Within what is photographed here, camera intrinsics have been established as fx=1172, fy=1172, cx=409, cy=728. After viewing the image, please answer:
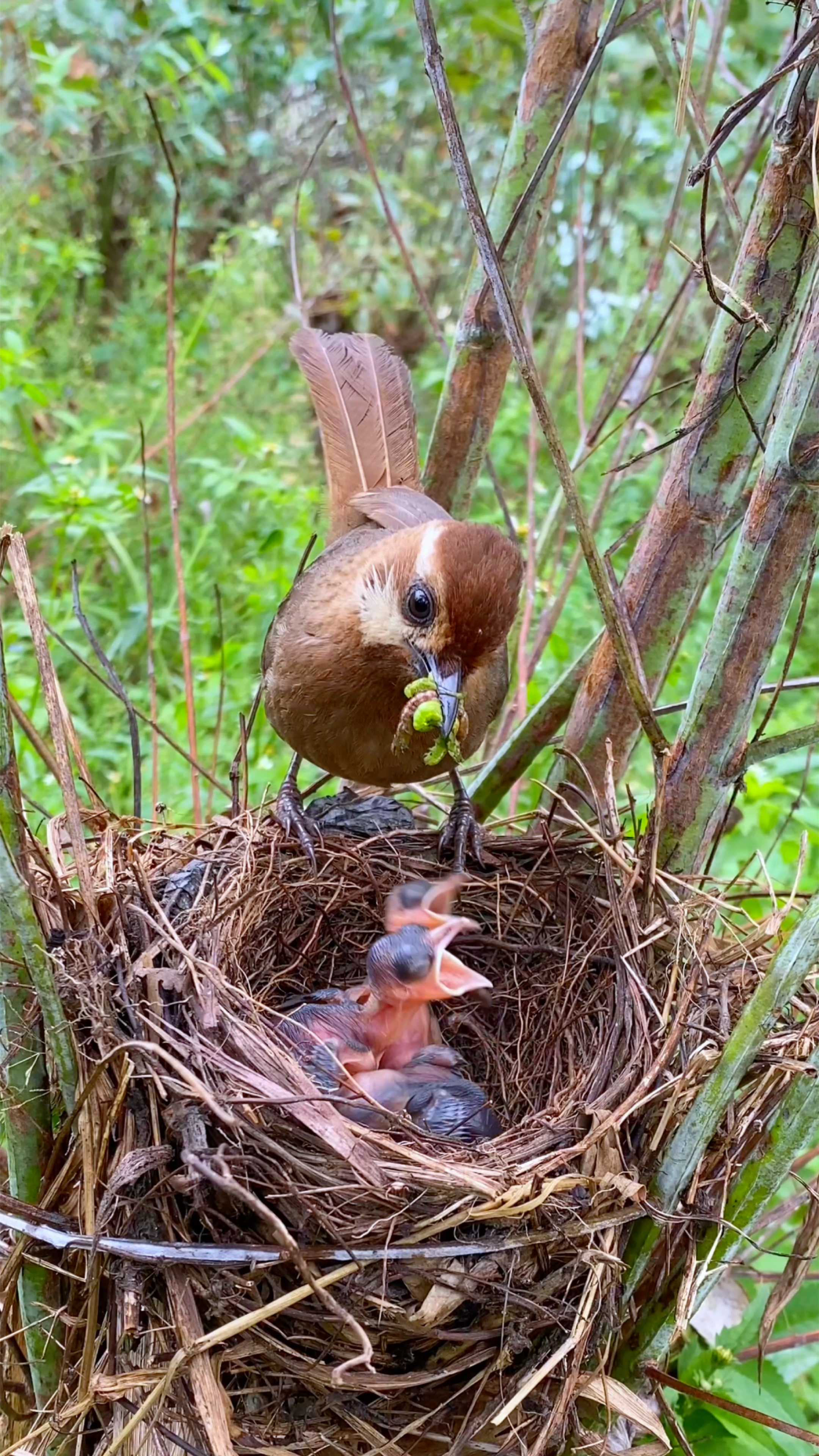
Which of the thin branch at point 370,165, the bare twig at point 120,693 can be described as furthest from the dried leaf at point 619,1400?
the thin branch at point 370,165

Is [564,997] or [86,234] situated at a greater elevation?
[86,234]

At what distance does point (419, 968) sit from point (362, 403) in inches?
63.4

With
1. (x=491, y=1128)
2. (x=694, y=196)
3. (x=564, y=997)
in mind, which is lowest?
(x=491, y=1128)

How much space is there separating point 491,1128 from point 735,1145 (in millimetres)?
567

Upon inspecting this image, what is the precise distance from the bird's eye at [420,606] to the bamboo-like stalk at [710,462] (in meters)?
0.36

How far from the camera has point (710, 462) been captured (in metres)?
2.03

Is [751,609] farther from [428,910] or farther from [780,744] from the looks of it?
[428,910]

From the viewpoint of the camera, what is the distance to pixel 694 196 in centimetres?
428

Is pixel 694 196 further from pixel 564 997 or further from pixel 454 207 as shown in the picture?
pixel 564 997

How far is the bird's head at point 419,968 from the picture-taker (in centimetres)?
229

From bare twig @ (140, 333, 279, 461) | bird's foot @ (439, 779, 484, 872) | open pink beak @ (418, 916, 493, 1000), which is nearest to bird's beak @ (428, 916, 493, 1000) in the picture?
open pink beak @ (418, 916, 493, 1000)

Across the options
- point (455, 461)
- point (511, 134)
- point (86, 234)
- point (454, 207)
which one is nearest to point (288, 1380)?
point (455, 461)

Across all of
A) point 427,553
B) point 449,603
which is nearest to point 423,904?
point 449,603

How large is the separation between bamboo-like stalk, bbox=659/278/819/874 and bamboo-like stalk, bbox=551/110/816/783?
0.18m
